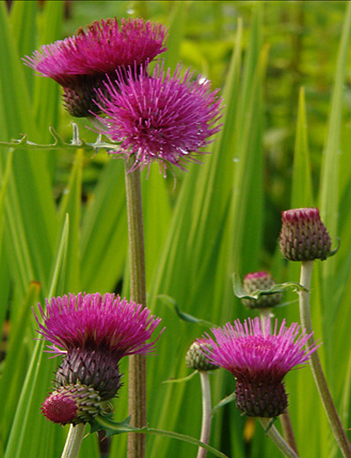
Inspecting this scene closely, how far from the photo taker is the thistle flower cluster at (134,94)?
0.68 metres

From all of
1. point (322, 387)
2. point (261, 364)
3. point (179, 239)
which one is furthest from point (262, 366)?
point (179, 239)

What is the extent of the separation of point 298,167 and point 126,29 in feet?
1.92

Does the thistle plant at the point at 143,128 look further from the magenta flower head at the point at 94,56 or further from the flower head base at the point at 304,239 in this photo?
the flower head base at the point at 304,239

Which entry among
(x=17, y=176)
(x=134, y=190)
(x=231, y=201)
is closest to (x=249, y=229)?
(x=231, y=201)

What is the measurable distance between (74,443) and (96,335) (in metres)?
0.09

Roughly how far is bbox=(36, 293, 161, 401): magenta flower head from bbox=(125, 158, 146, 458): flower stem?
0.11 metres

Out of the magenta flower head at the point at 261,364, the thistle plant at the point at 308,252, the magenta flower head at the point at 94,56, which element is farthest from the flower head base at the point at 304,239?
the magenta flower head at the point at 94,56

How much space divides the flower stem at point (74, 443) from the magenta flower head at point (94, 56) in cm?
34

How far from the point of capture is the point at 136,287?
722mm

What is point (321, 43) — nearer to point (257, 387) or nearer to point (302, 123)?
point (302, 123)

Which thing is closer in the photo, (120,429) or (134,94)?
(120,429)

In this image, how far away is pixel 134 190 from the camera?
0.72 m

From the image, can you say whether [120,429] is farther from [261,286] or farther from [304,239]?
[261,286]

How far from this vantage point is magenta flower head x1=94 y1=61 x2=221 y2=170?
26.5 inches
